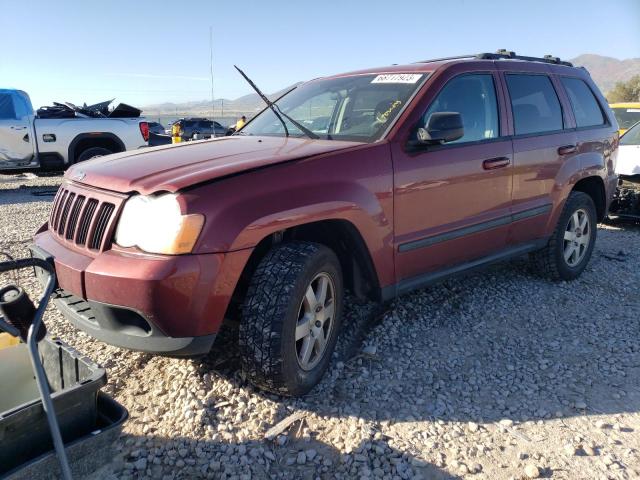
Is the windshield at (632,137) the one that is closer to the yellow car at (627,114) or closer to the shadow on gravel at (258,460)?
the yellow car at (627,114)

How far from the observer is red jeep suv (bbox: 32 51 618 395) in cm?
237

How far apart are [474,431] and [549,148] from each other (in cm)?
262

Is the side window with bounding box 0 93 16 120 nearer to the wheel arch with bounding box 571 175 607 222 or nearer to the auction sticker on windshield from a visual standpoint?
the auction sticker on windshield

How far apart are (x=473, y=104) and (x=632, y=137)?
212 inches

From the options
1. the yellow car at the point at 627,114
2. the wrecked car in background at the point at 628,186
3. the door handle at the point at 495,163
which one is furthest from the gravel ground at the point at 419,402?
the yellow car at the point at 627,114

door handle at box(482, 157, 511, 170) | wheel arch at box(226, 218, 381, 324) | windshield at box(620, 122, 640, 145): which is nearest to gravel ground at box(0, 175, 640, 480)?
wheel arch at box(226, 218, 381, 324)

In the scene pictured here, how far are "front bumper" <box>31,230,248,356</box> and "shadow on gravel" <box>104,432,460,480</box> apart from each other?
18.2 inches

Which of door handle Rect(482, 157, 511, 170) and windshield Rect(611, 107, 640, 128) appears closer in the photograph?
door handle Rect(482, 157, 511, 170)

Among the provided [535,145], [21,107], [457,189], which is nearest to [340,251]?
[457,189]

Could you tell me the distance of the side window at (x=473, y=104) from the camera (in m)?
3.62

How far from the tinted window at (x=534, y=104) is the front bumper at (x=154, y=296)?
2783mm

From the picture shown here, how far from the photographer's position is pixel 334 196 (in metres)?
2.80

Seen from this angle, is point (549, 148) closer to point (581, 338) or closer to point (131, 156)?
point (581, 338)

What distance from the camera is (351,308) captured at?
392 cm
